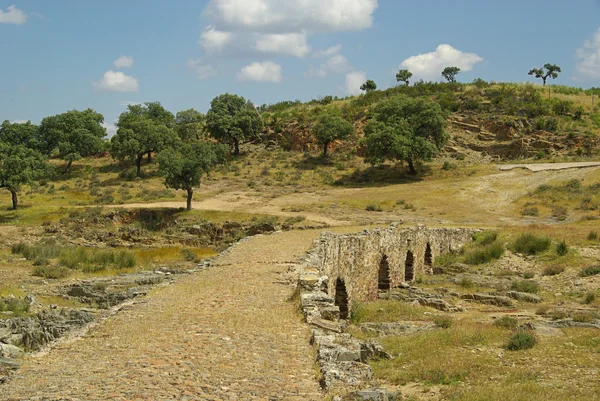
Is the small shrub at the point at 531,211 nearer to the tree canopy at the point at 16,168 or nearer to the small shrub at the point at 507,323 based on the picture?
the small shrub at the point at 507,323

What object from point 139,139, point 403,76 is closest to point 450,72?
point 403,76

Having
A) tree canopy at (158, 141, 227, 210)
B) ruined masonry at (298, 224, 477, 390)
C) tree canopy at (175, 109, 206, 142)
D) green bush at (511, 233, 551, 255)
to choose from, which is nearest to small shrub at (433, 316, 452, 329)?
ruined masonry at (298, 224, 477, 390)

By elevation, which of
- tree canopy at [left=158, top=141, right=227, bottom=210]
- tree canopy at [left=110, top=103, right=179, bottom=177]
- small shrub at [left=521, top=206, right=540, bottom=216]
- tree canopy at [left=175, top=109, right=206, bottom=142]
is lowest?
small shrub at [left=521, top=206, right=540, bottom=216]

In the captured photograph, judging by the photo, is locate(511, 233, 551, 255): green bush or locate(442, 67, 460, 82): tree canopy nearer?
locate(511, 233, 551, 255): green bush

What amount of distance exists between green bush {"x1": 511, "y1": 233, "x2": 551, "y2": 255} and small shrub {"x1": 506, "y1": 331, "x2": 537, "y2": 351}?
16302 millimetres

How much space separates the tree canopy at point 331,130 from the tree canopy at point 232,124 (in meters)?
8.41

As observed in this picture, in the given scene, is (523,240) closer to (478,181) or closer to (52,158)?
(478,181)

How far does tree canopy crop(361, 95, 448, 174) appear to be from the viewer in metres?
49.1

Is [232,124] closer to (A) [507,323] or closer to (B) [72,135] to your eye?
(B) [72,135]

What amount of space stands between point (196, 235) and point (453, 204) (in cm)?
1816

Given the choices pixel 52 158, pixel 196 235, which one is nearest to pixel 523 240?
pixel 196 235

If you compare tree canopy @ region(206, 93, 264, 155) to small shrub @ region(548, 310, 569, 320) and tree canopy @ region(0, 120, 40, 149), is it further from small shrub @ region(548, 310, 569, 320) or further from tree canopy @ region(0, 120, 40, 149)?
small shrub @ region(548, 310, 569, 320)

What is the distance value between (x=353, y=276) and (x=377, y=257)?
2.72m

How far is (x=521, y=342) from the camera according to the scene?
39.8 feet
